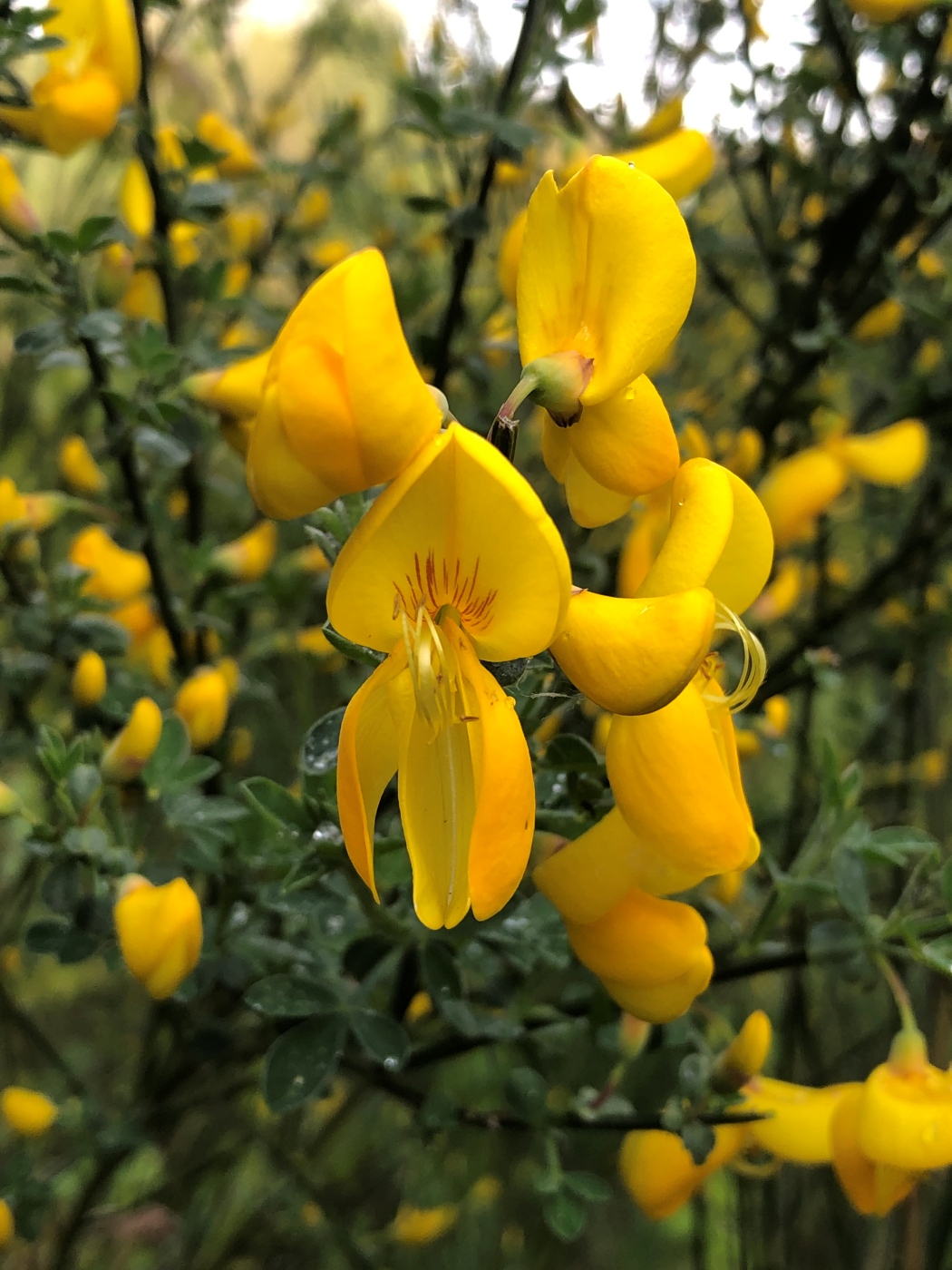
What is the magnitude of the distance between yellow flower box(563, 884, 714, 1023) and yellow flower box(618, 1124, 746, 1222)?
8.3 inches

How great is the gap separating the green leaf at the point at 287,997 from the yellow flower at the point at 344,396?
1.04 ft

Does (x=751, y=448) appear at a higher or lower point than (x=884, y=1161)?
higher

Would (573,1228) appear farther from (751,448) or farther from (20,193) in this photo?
(20,193)

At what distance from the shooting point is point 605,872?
445 millimetres

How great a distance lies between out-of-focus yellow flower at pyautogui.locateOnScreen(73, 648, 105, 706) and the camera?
2.43 feet

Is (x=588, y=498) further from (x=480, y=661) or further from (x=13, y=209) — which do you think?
(x=13, y=209)

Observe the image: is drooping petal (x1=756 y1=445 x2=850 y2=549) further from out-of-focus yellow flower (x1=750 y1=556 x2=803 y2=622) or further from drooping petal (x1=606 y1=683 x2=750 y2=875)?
drooping petal (x1=606 y1=683 x2=750 y2=875)

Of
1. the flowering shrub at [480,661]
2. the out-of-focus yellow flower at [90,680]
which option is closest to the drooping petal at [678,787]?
the flowering shrub at [480,661]

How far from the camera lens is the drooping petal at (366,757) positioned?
1.23ft

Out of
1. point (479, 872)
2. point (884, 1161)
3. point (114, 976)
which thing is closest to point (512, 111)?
point (479, 872)

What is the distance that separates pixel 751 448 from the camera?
97cm

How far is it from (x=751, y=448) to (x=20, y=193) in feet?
2.14

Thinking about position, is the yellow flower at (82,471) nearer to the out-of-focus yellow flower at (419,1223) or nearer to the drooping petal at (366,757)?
the drooping petal at (366,757)

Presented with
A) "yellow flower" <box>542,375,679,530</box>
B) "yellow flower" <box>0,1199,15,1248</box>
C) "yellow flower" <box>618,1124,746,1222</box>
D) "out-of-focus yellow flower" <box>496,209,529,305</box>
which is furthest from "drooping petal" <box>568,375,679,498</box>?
"yellow flower" <box>0,1199,15,1248</box>
